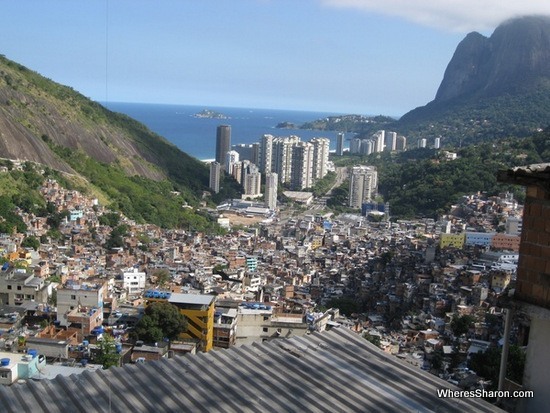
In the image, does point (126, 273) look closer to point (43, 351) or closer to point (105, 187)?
point (43, 351)

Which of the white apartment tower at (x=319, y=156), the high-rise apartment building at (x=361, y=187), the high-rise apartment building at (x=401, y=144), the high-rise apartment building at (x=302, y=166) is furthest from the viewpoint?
the high-rise apartment building at (x=401, y=144)

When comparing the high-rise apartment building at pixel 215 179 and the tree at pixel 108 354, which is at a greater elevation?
the tree at pixel 108 354

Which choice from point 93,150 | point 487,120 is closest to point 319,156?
point 93,150

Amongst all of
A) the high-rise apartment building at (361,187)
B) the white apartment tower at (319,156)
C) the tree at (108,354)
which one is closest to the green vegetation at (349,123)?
the white apartment tower at (319,156)

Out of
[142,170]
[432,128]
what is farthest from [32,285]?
[432,128]

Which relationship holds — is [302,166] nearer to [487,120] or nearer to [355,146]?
[487,120]

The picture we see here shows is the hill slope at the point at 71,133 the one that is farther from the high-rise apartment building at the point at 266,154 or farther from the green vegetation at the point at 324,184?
the high-rise apartment building at the point at 266,154
